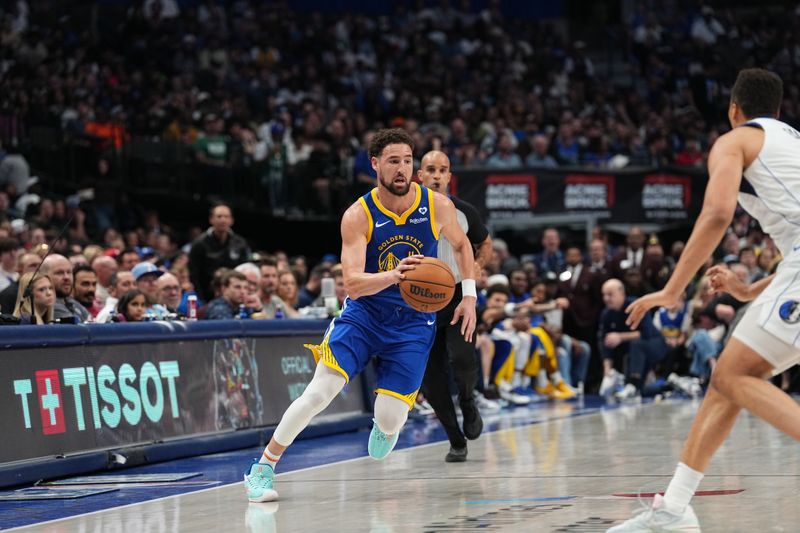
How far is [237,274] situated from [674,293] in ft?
25.1

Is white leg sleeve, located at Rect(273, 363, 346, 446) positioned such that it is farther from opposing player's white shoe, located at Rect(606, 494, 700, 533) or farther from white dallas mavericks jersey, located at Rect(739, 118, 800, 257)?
white dallas mavericks jersey, located at Rect(739, 118, 800, 257)

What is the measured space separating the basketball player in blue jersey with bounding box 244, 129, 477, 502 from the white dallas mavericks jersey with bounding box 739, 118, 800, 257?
252 cm

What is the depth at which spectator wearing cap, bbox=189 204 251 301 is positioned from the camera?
14656 millimetres

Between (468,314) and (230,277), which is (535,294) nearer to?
(230,277)

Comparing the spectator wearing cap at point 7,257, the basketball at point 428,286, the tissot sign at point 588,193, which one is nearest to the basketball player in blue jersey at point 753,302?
the basketball at point 428,286

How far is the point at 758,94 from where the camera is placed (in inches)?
240

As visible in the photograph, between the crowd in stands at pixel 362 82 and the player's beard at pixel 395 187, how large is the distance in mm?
8585

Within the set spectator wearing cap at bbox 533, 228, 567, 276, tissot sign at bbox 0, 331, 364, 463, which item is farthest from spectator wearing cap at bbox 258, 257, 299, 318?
spectator wearing cap at bbox 533, 228, 567, 276

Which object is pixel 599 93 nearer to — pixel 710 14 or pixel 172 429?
A: pixel 710 14

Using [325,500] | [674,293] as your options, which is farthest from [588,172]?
[674,293]

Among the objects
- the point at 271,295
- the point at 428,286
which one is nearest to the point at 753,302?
the point at 428,286

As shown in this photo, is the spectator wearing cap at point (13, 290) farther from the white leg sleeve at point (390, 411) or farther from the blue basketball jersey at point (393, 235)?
the white leg sleeve at point (390, 411)

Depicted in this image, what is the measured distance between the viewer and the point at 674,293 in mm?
5727

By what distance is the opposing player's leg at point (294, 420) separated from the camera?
779 centimetres
